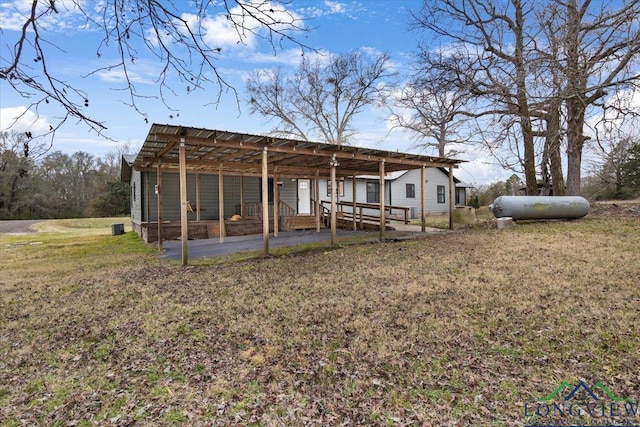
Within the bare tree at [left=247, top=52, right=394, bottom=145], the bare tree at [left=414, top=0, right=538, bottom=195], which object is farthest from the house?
the bare tree at [left=247, top=52, right=394, bottom=145]

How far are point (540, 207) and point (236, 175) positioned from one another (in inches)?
420

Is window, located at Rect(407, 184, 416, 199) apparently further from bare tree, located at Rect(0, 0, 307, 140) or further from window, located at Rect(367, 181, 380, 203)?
bare tree, located at Rect(0, 0, 307, 140)

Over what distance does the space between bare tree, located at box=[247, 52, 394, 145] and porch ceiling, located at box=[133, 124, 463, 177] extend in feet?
44.1

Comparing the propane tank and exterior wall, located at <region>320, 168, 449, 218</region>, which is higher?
exterior wall, located at <region>320, 168, 449, 218</region>

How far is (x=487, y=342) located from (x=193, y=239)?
32.3 ft

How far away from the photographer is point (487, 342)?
3211mm

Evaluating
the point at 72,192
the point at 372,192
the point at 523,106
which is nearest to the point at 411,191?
the point at 372,192

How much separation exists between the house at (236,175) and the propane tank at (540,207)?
1.87m

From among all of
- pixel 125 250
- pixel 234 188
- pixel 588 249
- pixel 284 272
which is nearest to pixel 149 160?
pixel 125 250

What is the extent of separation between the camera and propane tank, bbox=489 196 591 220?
36.0ft

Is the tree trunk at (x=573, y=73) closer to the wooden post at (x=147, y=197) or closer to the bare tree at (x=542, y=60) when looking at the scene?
the bare tree at (x=542, y=60)

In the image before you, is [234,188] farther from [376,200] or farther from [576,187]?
[576,187]

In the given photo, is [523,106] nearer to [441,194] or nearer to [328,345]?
[328,345]

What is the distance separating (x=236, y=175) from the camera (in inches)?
509
